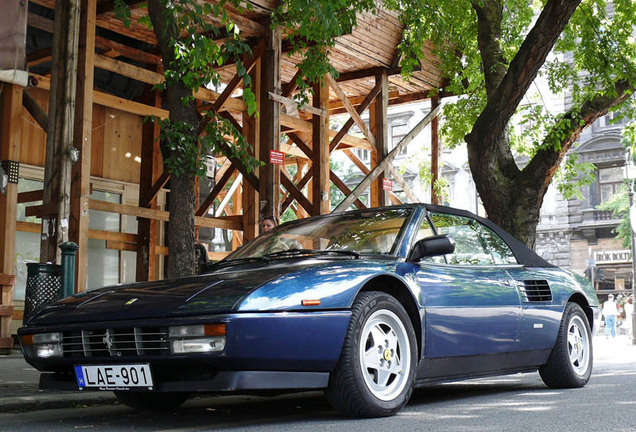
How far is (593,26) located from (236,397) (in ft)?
32.3

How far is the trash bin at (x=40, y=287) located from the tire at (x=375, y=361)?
158 inches

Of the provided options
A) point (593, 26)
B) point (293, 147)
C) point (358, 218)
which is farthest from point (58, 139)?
point (593, 26)

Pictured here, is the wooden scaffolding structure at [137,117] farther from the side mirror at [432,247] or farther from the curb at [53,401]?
the side mirror at [432,247]

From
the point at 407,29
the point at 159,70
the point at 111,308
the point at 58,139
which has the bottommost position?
the point at 111,308

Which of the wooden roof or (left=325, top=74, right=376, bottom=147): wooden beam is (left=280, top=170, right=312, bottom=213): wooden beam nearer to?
(left=325, top=74, right=376, bottom=147): wooden beam

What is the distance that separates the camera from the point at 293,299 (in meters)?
4.17

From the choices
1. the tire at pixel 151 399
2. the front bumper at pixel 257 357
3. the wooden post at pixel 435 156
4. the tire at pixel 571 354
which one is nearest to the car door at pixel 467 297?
the tire at pixel 571 354

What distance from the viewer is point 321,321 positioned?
4230 mm

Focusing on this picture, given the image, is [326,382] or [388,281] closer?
[326,382]

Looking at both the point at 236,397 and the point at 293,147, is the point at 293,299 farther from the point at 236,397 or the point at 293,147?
the point at 293,147

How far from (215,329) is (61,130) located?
6493mm

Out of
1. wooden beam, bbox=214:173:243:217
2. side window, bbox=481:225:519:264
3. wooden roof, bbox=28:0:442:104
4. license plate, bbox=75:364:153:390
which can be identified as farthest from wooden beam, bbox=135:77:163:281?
license plate, bbox=75:364:153:390

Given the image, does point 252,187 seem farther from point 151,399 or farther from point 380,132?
point 151,399

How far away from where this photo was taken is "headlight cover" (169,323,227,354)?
3941mm
